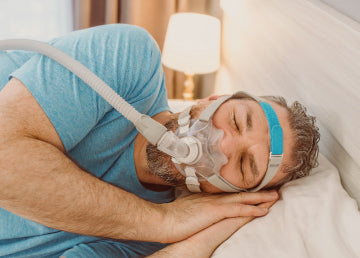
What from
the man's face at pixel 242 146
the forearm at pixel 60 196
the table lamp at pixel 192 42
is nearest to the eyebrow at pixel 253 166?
the man's face at pixel 242 146

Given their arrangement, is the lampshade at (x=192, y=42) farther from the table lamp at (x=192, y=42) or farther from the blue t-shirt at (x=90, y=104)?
the blue t-shirt at (x=90, y=104)

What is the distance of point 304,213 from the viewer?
0.92 metres

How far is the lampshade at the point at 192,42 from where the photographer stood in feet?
6.71

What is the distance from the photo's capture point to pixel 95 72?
1.05 m

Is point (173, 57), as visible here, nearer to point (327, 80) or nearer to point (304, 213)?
point (327, 80)

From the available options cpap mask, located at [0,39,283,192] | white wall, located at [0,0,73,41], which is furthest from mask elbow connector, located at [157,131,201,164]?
white wall, located at [0,0,73,41]

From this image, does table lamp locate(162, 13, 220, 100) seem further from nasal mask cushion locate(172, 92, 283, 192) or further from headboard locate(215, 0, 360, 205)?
nasal mask cushion locate(172, 92, 283, 192)

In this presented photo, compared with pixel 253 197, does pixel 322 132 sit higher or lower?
higher

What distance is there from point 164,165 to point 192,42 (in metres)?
1.10

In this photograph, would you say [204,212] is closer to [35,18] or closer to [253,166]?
[253,166]

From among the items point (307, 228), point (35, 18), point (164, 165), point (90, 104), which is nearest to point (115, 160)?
point (164, 165)

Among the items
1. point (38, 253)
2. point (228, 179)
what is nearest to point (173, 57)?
point (228, 179)

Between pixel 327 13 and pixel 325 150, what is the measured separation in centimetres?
42

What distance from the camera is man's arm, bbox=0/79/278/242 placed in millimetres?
853
